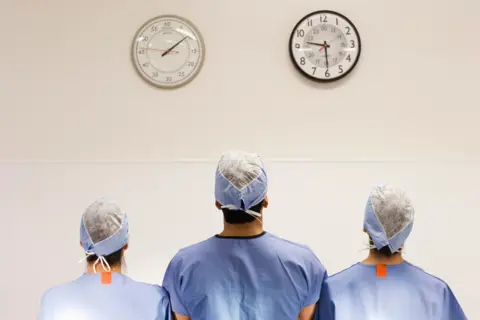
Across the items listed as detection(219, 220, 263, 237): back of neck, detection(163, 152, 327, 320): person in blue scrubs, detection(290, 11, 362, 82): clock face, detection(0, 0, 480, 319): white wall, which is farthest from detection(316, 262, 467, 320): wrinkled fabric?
detection(290, 11, 362, 82): clock face

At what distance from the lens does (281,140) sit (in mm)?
2902

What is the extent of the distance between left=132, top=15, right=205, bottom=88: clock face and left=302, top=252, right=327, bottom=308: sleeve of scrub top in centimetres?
143

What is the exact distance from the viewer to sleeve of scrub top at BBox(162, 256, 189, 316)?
179 centimetres

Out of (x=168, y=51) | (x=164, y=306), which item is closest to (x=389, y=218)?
(x=164, y=306)

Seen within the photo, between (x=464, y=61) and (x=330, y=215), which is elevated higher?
(x=464, y=61)

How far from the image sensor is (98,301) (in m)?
1.73

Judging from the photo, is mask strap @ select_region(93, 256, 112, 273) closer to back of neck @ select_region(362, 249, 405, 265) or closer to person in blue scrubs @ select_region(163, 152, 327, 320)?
person in blue scrubs @ select_region(163, 152, 327, 320)

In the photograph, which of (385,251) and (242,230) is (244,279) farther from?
(385,251)

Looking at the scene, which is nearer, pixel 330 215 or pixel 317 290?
pixel 317 290

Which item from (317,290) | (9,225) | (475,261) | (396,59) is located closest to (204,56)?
(396,59)

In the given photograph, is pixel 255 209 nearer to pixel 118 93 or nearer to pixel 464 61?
pixel 118 93

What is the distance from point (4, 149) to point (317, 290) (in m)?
1.85

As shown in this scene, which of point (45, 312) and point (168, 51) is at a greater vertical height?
point (168, 51)

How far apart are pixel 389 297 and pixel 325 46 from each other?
1.52 metres
